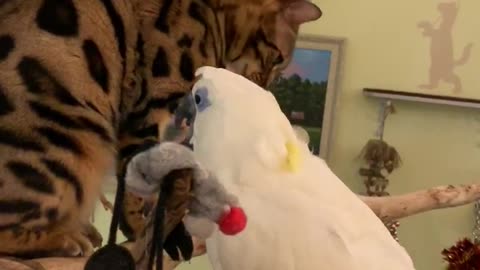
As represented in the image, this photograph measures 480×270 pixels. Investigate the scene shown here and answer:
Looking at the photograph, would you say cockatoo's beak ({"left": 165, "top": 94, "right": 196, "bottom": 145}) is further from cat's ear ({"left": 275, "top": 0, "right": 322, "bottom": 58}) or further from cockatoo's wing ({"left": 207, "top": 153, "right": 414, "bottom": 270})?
cat's ear ({"left": 275, "top": 0, "right": 322, "bottom": 58})

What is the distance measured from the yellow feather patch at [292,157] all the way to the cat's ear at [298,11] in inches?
17.3

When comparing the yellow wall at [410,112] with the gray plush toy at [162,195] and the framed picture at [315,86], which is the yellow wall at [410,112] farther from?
the gray plush toy at [162,195]

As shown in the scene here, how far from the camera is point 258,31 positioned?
0.95 m

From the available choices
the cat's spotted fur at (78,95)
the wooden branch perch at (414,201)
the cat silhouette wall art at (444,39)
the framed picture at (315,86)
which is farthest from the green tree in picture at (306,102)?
the cat's spotted fur at (78,95)

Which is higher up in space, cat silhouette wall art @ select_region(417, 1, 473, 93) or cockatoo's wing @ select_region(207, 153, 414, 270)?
cat silhouette wall art @ select_region(417, 1, 473, 93)

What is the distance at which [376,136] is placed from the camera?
73.7 inches

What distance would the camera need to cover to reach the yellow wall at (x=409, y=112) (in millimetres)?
1846

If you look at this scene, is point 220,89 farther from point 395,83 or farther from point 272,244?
point 395,83

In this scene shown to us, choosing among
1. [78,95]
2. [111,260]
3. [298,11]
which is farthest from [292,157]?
[298,11]

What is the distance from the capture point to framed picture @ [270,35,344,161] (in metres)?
1.85

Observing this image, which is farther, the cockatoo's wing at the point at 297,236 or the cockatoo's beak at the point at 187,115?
Result: the cockatoo's beak at the point at 187,115

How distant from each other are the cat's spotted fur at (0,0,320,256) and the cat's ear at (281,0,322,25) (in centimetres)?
10

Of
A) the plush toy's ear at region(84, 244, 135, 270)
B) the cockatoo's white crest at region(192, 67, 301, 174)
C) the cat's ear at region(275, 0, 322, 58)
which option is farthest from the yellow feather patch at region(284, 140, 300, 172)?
the cat's ear at region(275, 0, 322, 58)

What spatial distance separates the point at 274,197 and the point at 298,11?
20.3 inches
